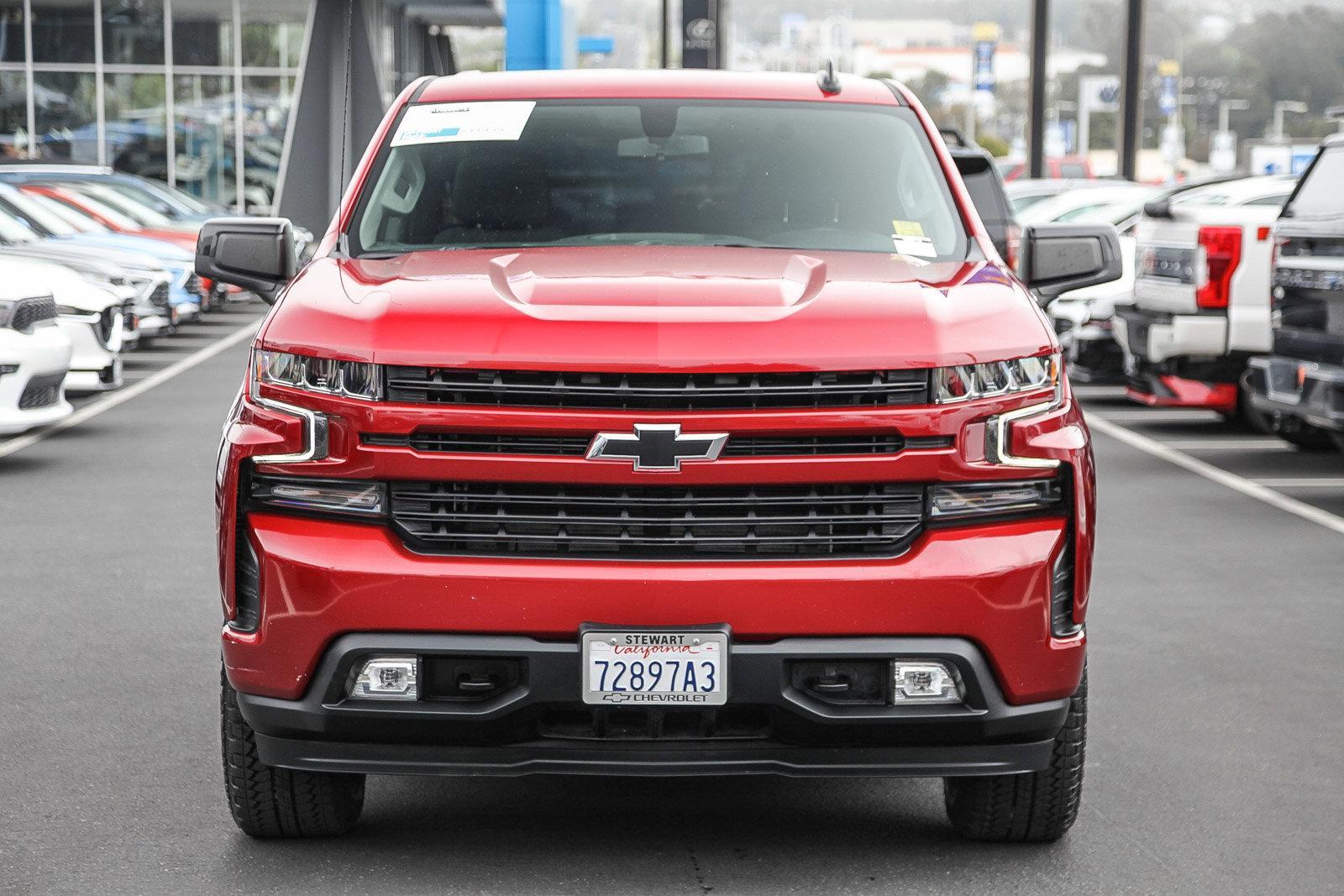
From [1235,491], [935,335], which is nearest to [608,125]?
[935,335]

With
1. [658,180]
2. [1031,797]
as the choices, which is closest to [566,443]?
[1031,797]

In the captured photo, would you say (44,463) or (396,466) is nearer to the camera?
(396,466)

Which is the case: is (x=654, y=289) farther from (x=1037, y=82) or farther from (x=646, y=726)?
(x=1037, y=82)

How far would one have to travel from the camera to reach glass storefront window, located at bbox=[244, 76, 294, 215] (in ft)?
130

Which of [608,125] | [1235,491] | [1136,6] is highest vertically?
[1136,6]

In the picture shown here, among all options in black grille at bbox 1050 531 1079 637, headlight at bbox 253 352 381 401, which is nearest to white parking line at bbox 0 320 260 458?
headlight at bbox 253 352 381 401

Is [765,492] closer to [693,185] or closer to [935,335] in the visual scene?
[935,335]

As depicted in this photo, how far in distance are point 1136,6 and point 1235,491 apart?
2820 cm

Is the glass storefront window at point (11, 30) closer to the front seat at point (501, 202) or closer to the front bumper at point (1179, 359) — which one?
the front bumper at point (1179, 359)

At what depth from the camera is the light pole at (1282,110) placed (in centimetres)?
12362

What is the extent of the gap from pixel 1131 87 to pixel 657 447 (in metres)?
36.7

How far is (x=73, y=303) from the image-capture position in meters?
14.1

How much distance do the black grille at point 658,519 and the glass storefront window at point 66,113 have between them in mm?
36742

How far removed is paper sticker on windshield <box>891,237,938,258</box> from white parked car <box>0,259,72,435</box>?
7595 millimetres
